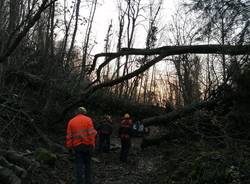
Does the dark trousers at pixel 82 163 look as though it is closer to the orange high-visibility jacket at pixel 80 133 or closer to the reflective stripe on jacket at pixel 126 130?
the orange high-visibility jacket at pixel 80 133

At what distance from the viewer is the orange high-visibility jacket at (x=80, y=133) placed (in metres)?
8.74

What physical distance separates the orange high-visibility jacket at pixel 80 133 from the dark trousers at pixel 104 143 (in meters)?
6.66

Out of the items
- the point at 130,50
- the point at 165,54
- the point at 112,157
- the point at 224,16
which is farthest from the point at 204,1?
the point at 112,157

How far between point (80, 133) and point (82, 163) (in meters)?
0.69

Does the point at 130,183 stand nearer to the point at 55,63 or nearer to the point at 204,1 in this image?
the point at 204,1

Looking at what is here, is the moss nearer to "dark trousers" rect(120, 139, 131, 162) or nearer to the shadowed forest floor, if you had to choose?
the shadowed forest floor

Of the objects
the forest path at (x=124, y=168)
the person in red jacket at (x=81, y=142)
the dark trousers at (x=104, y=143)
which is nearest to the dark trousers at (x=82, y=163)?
the person in red jacket at (x=81, y=142)

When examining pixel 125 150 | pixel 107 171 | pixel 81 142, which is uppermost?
pixel 81 142

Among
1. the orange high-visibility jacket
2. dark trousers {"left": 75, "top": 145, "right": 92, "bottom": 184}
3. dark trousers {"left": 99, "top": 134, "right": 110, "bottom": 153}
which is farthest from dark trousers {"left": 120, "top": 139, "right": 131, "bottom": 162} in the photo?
the orange high-visibility jacket

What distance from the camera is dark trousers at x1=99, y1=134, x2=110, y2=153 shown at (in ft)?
50.9

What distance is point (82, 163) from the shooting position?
8.88 meters

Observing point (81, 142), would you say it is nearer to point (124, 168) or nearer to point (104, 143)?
point (124, 168)

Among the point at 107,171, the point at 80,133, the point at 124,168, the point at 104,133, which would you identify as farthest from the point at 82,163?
the point at 104,133

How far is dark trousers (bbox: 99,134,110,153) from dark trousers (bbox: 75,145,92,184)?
6585 millimetres
